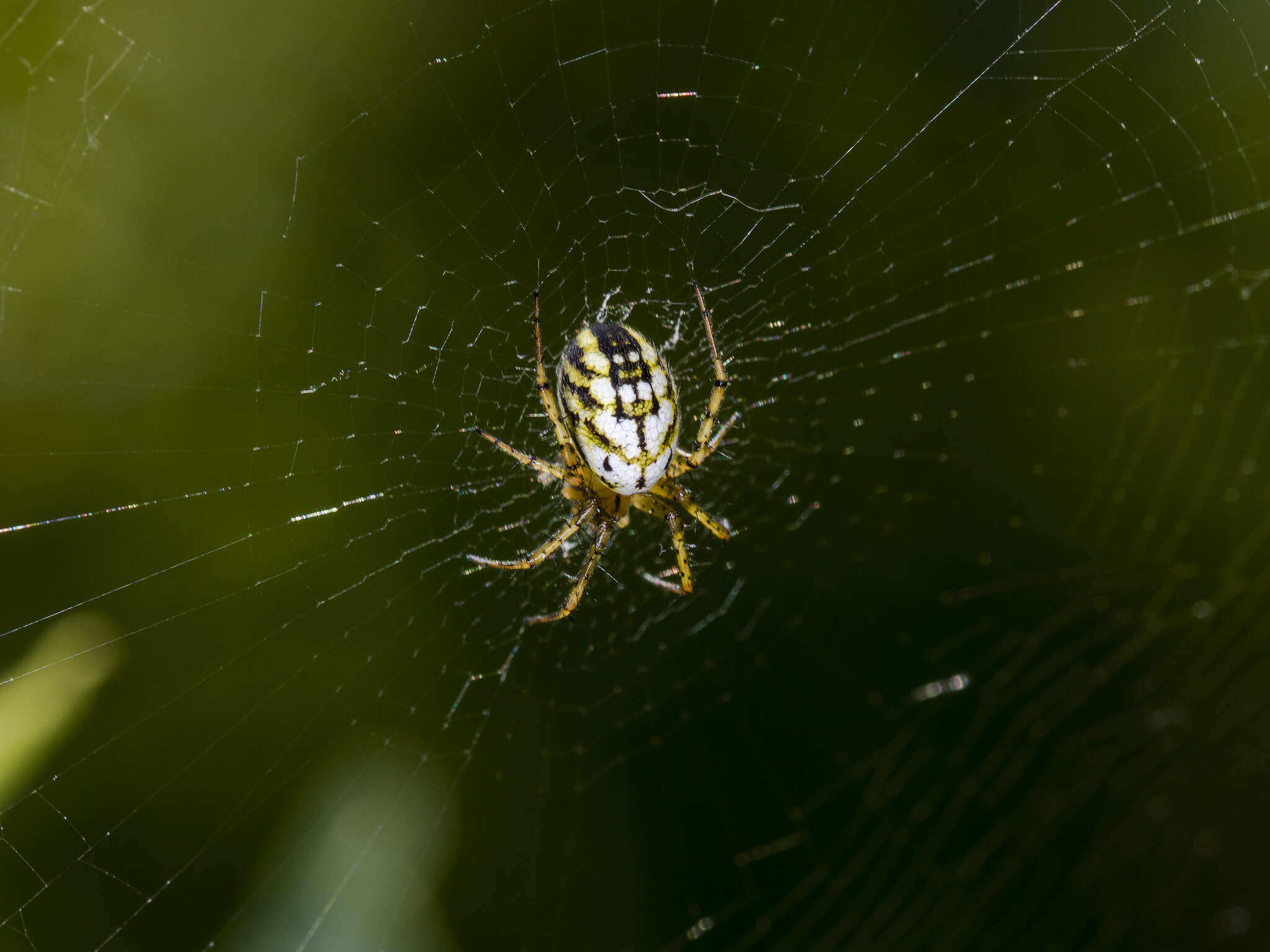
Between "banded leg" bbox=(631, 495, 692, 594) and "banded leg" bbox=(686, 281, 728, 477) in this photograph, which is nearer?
"banded leg" bbox=(686, 281, 728, 477)

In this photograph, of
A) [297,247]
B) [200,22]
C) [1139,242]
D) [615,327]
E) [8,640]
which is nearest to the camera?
[8,640]

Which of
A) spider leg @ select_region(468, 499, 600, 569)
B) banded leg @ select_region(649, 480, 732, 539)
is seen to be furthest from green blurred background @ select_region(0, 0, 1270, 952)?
banded leg @ select_region(649, 480, 732, 539)

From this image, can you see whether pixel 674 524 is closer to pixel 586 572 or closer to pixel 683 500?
pixel 683 500

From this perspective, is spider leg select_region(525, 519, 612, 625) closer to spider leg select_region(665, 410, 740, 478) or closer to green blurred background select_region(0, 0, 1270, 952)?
green blurred background select_region(0, 0, 1270, 952)

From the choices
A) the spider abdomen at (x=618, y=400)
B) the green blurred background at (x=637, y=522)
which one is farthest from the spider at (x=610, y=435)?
the green blurred background at (x=637, y=522)

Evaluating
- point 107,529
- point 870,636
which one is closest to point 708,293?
point 870,636

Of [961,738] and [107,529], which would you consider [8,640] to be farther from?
[961,738]
